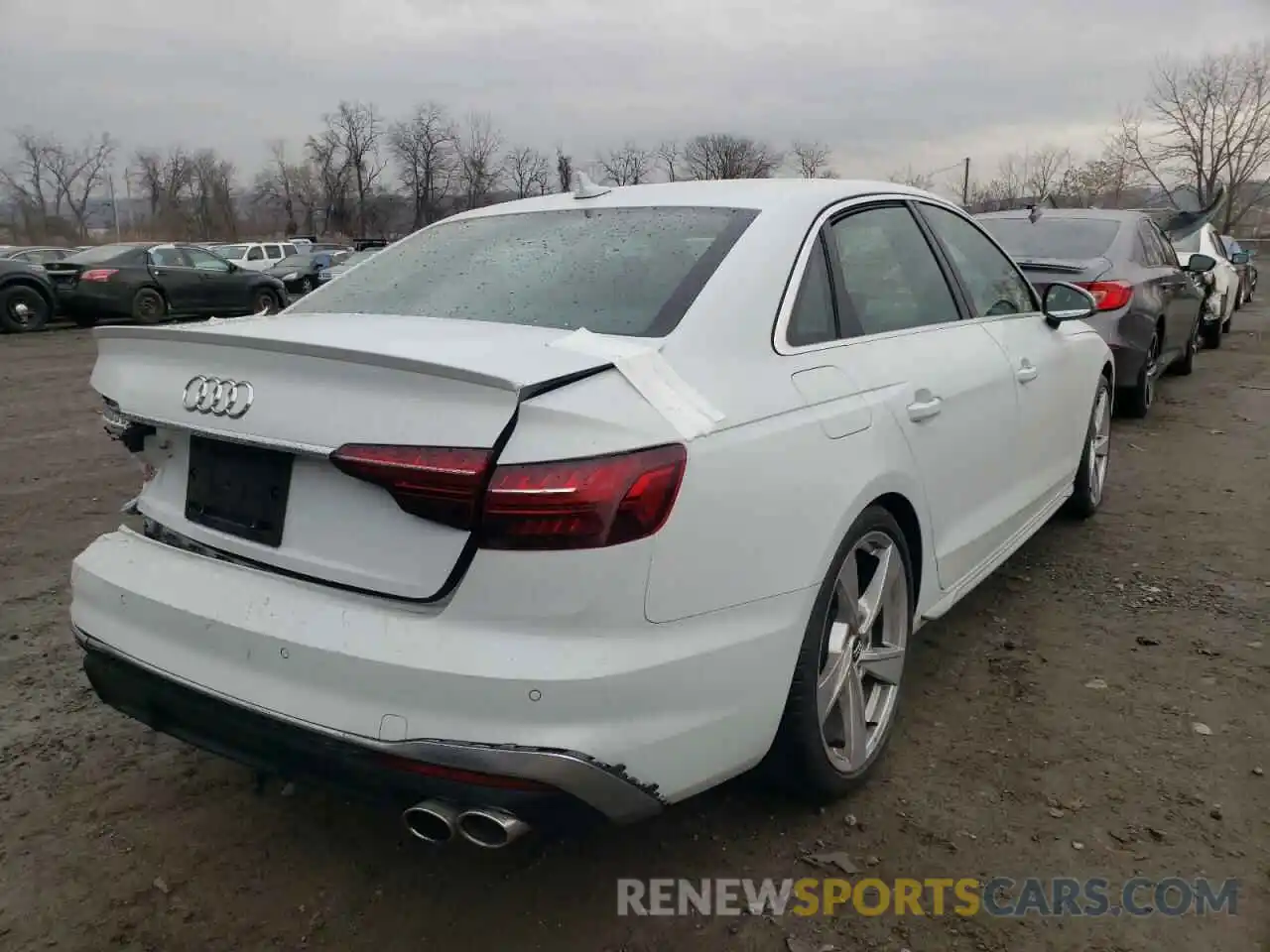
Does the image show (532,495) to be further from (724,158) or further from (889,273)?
(724,158)

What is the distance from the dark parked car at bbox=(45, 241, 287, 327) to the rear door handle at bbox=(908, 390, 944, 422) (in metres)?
17.1

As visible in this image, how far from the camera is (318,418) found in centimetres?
197

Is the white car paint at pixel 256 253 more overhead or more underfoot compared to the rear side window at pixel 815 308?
more overhead

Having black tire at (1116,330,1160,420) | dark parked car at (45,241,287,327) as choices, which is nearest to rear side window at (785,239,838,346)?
black tire at (1116,330,1160,420)

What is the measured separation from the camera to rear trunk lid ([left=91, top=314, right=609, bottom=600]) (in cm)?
188

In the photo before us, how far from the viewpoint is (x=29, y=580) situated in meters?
4.37

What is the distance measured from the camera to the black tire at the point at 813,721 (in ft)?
7.59

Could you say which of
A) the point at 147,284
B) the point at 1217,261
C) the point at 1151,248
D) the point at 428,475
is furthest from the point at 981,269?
the point at 147,284

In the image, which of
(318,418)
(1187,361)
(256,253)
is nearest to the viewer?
(318,418)

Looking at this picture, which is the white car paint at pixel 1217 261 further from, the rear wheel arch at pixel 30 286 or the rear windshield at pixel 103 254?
the rear wheel arch at pixel 30 286

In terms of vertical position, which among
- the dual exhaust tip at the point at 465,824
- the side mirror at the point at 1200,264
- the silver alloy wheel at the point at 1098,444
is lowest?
the dual exhaust tip at the point at 465,824

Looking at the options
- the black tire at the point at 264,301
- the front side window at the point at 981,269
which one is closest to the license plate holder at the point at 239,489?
the front side window at the point at 981,269

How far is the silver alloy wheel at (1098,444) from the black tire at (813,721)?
2.74 m

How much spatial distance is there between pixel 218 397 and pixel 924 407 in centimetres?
187
